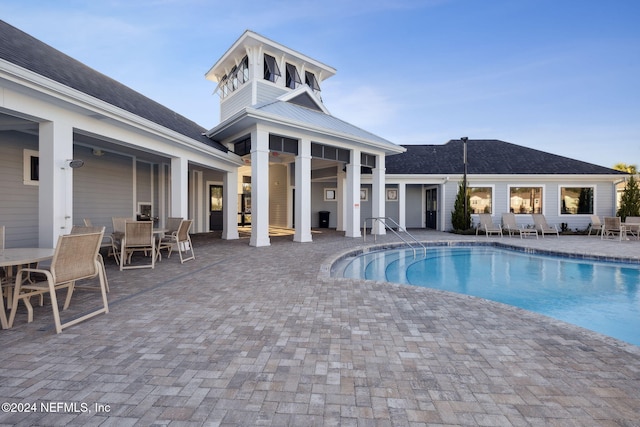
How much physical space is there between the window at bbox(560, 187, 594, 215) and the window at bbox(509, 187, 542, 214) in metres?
1.20

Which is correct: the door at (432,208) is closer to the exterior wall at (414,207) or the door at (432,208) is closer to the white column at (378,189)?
the exterior wall at (414,207)

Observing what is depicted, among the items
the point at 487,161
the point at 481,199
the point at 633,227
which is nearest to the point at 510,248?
the point at 481,199

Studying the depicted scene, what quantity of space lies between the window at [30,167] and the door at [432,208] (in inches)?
641

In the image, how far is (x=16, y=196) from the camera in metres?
6.51

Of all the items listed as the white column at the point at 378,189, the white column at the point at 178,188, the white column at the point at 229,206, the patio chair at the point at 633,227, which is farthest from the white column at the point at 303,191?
the patio chair at the point at 633,227

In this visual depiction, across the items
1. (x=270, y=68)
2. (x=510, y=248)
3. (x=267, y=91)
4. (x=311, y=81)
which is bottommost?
(x=510, y=248)

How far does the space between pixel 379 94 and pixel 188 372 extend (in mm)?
19170

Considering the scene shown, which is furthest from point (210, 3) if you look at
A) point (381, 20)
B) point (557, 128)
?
point (557, 128)

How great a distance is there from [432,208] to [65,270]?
16629 mm

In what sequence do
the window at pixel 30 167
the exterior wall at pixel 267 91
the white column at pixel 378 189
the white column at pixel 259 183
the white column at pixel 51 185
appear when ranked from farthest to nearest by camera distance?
the white column at pixel 378 189 < the exterior wall at pixel 267 91 < the white column at pixel 259 183 < the window at pixel 30 167 < the white column at pixel 51 185

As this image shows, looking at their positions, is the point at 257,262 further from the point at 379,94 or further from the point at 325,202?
the point at 379,94

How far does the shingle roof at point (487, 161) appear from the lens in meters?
14.9

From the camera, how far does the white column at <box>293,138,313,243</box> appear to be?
9.98 meters

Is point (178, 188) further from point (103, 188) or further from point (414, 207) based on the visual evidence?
point (414, 207)
